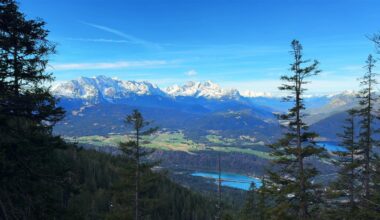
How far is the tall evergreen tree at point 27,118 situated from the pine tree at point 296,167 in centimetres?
1627

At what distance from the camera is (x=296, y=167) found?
2522cm

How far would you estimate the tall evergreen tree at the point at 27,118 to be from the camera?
12375 millimetres

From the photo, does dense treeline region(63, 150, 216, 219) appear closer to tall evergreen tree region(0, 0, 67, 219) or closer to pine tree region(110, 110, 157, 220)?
pine tree region(110, 110, 157, 220)

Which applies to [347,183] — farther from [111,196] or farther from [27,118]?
[111,196]

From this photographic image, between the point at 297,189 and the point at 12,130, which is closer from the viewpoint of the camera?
the point at 12,130

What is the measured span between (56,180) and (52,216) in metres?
1.42

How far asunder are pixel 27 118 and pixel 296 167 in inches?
748

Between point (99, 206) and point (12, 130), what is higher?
point (12, 130)

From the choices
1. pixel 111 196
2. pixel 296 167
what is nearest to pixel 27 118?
pixel 296 167

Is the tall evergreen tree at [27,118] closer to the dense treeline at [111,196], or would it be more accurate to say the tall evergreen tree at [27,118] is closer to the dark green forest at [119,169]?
the dark green forest at [119,169]

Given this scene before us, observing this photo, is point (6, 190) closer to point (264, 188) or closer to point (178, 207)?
point (264, 188)

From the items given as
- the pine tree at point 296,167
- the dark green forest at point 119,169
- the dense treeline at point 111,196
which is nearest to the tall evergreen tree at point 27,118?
the dark green forest at point 119,169

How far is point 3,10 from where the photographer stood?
13023mm

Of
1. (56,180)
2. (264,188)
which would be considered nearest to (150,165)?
(264,188)
